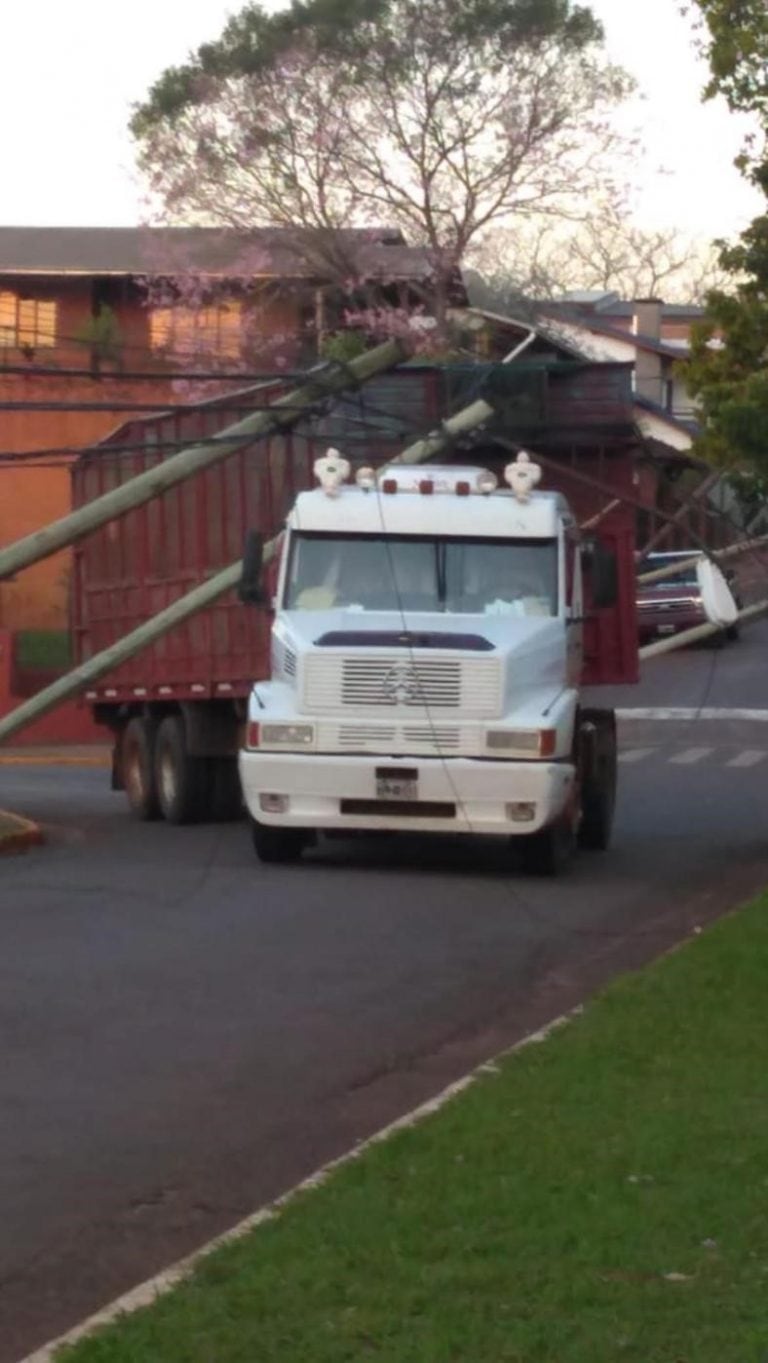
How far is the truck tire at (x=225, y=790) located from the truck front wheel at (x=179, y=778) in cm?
18

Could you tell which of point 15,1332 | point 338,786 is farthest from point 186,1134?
point 338,786

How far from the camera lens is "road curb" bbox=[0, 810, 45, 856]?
1961 cm

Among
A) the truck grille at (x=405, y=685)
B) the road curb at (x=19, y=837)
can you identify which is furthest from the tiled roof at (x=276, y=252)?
the truck grille at (x=405, y=685)

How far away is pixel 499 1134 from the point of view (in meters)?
8.19

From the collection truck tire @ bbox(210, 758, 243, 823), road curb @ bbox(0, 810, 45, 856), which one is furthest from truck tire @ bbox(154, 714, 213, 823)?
road curb @ bbox(0, 810, 45, 856)

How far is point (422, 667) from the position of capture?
17.4m

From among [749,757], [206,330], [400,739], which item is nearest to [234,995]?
[400,739]

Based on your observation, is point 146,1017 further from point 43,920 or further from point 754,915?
point 754,915

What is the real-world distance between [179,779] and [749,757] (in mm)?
11633

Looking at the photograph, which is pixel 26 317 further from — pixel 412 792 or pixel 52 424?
pixel 412 792

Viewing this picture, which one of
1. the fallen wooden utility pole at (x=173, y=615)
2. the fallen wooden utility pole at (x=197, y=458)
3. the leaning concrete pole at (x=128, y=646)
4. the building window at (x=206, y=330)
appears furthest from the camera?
the building window at (x=206, y=330)

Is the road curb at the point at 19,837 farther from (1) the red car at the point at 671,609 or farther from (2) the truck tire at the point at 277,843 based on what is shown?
(1) the red car at the point at 671,609

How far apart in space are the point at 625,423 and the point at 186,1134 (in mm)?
12761

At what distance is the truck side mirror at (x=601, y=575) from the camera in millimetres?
19172
